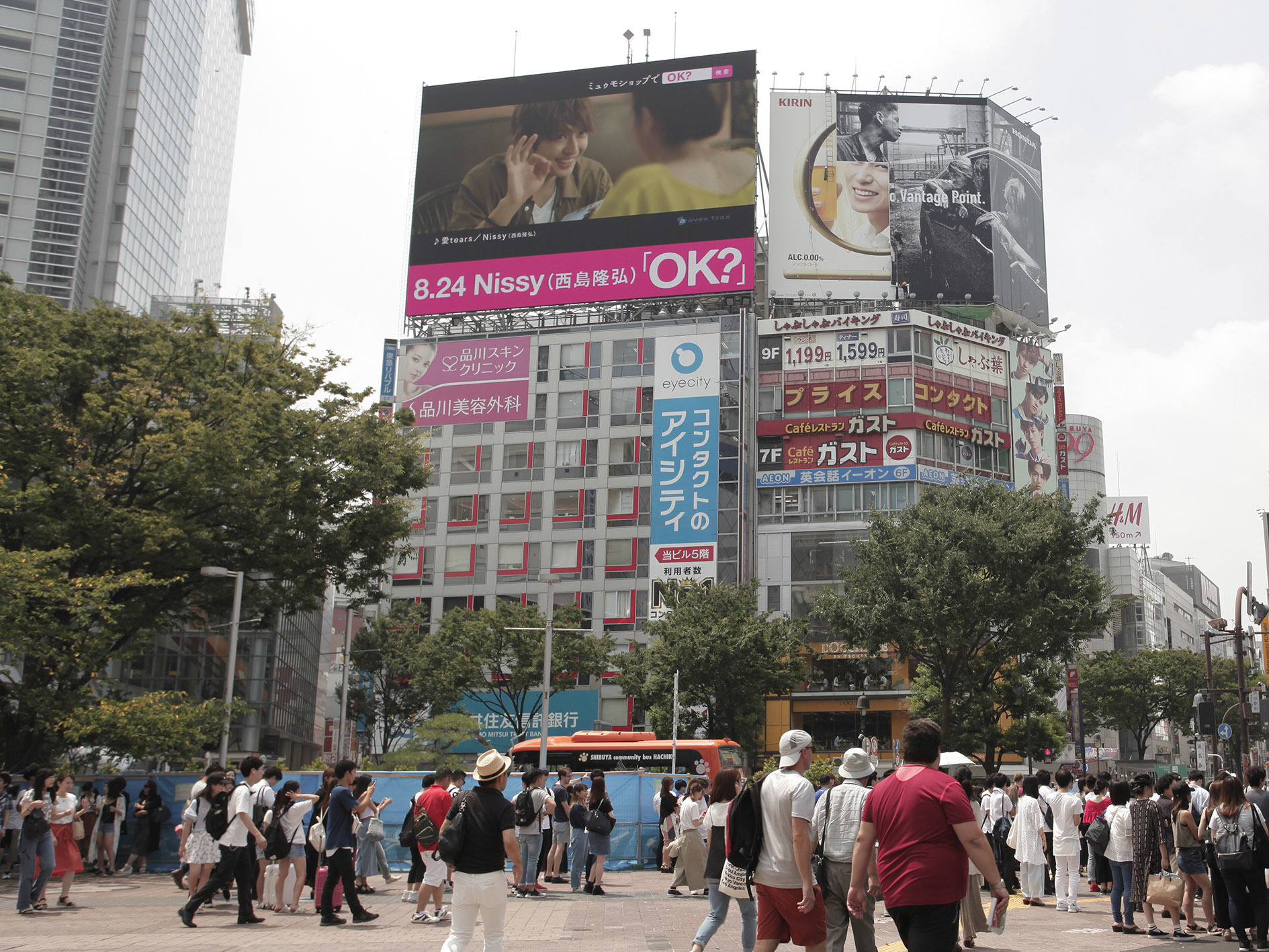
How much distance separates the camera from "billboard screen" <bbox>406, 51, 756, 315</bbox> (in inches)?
2410

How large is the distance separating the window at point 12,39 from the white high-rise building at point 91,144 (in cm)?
6

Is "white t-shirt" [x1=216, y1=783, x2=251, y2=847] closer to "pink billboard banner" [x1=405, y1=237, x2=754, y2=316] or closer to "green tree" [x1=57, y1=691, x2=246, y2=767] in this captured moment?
"green tree" [x1=57, y1=691, x2=246, y2=767]

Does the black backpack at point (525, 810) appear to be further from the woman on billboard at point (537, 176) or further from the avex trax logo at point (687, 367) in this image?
the woman on billboard at point (537, 176)

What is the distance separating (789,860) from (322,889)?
8153mm

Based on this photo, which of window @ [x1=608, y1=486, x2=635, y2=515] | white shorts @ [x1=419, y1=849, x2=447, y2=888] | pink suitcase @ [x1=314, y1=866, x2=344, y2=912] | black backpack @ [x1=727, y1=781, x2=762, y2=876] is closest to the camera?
black backpack @ [x1=727, y1=781, x2=762, y2=876]

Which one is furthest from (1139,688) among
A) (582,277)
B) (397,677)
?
(397,677)

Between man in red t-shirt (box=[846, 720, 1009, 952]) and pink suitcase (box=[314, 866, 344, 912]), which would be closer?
man in red t-shirt (box=[846, 720, 1009, 952])

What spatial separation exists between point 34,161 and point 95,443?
59.7m

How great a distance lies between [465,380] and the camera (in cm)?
6425

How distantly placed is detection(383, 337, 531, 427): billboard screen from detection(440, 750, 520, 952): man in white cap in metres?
55.9

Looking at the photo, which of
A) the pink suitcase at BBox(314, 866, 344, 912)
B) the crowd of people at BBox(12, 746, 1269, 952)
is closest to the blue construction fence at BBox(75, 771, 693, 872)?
the crowd of people at BBox(12, 746, 1269, 952)

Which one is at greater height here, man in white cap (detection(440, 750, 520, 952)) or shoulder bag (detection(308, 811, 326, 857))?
man in white cap (detection(440, 750, 520, 952))

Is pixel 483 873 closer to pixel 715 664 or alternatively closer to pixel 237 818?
pixel 237 818

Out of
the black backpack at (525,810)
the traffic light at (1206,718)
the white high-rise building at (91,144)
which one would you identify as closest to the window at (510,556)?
the white high-rise building at (91,144)
